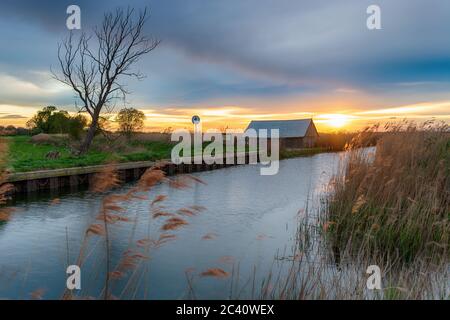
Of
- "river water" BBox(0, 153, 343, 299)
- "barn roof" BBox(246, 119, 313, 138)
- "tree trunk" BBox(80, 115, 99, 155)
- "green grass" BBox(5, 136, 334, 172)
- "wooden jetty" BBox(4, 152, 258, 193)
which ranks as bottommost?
"river water" BBox(0, 153, 343, 299)

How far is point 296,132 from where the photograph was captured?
48.6 metres

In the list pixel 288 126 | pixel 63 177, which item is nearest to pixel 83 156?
pixel 63 177

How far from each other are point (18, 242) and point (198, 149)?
868 inches

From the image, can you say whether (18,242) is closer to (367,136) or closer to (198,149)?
(367,136)

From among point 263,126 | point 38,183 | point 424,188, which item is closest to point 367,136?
point 424,188

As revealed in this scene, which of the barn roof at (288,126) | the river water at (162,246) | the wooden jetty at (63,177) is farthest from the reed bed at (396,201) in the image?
the barn roof at (288,126)

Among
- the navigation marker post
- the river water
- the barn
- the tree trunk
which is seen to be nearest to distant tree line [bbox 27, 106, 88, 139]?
the tree trunk

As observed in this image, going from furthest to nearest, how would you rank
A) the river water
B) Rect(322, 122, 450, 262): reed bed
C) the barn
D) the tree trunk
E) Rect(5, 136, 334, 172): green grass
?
the barn → the tree trunk → Rect(5, 136, 334, 172): green grass → Rect(322, 122, 450, 262): reed bed → the river water

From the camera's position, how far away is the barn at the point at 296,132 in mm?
47781

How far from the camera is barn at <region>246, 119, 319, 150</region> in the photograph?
1881 inches

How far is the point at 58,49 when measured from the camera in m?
25.6

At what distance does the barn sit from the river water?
32.3m

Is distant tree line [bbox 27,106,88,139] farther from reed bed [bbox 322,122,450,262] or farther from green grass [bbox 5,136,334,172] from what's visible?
reed bed [bbox 322,122,450,262]

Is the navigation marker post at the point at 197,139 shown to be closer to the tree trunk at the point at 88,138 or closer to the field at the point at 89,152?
the field at the point at 89,152
